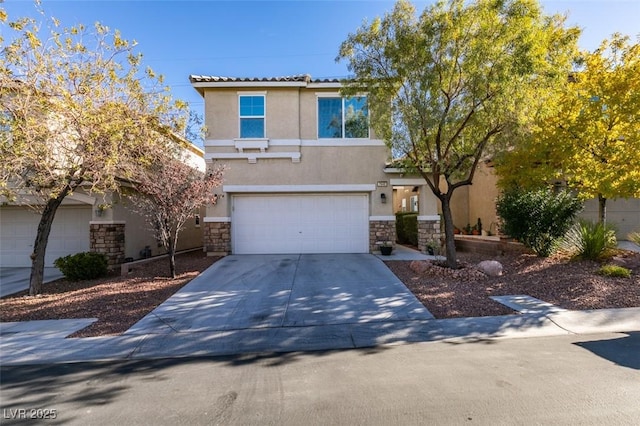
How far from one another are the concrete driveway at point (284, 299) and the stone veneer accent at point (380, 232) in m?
2.18

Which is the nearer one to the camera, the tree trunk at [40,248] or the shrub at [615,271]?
the shrub at [615,271]

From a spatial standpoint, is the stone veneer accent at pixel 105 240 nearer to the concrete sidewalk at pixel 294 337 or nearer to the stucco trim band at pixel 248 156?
the stucco trim band at pixel 248 156

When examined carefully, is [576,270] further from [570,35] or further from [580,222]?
[570,35]

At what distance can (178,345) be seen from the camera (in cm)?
512

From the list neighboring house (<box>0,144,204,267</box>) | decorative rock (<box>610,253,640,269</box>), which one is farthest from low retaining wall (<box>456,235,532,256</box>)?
neighboring house (<box>0,144,204,267</box>)

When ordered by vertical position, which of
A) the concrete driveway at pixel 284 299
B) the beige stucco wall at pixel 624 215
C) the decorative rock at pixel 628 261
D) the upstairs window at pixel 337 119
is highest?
the upstairs window at pixel 337 119

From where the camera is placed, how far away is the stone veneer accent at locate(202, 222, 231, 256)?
12.7 m

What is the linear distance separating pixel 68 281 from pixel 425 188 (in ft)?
40.2

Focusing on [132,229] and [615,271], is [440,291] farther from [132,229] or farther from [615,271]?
[132,229]

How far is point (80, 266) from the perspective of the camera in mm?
9812

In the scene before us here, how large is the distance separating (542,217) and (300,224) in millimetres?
8075

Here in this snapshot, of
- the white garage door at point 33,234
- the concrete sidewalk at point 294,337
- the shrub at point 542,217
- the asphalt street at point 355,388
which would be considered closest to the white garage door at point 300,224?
the shrub at point 542,217

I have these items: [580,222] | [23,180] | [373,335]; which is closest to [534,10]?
[580,222]

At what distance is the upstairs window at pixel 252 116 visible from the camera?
12.9 meters
